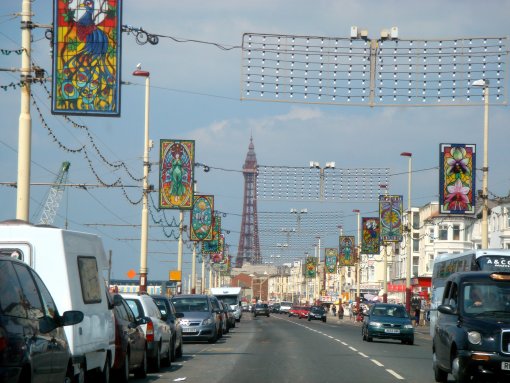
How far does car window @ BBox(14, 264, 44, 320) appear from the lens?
32.7 feet

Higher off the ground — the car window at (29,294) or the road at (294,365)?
the car window at (29,294)

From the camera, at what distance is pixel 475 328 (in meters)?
15.5

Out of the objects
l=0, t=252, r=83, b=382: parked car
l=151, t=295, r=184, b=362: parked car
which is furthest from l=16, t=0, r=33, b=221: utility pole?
l=0, t=252, r=83, b=382: parked car

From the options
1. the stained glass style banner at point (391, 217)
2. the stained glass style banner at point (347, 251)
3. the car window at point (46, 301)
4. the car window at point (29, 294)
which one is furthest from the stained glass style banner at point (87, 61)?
the stained glass style banner at point (347, 251)

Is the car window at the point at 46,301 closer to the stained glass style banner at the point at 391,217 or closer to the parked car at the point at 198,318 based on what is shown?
the parked car at the point at 198,318

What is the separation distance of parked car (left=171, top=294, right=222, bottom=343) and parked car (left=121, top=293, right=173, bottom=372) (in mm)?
10585

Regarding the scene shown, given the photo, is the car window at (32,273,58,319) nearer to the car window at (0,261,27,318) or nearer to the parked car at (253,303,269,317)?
the car window at (0,261,27,318)

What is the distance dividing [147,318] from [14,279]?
1021 cm

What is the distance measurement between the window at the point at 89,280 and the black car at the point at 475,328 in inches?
224

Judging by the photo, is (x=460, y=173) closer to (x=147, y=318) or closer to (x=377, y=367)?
(x=377, y=367)

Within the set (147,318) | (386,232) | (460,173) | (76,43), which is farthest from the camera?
(386,232)

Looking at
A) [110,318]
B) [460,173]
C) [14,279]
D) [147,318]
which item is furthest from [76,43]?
[460,173]

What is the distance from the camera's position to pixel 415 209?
4621 inches

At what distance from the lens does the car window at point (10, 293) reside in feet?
29.9
